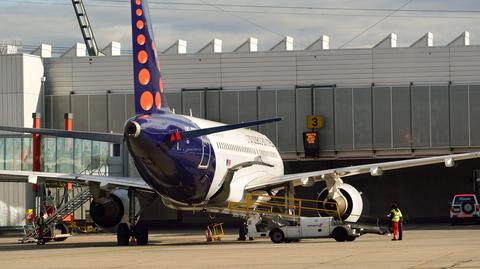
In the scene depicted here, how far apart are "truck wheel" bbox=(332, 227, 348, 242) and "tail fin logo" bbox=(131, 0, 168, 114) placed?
26.7 feet

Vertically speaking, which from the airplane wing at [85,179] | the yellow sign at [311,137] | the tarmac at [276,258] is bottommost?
the tarmac at [276,258]

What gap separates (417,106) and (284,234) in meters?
26.7

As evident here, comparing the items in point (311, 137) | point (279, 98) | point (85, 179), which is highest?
point (279, 98)

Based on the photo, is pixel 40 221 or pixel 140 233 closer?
pixel 140 233

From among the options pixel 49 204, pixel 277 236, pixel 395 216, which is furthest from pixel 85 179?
pixel 49 204

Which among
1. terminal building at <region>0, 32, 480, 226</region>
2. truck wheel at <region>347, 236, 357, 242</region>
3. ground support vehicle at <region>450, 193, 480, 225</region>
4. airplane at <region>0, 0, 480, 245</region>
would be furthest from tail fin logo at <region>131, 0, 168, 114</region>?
ground support vehicle at <region>450, 193, 480, 225</region>

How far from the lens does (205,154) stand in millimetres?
39969

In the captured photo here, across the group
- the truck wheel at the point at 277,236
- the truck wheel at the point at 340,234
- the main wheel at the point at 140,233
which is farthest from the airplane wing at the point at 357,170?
the main wheel at the point at 140,233

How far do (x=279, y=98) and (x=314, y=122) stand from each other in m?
2.75

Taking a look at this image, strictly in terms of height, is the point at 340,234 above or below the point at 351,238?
above

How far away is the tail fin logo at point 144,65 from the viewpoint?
38.6 meters

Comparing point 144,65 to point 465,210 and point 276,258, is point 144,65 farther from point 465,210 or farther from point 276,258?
point 465,210

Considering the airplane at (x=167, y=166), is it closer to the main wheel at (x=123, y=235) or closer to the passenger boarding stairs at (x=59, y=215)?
the main wheel at (x=123, y=235)

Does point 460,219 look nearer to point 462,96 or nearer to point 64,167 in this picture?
point 462,96
